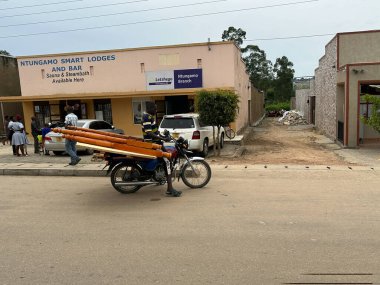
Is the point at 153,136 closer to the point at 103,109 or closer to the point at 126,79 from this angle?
the point at 126,79

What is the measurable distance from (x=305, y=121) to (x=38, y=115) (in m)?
23.7

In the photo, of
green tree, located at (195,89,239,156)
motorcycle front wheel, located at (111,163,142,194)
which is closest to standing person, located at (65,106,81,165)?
motorcycle front wheel, located at (111,163,142,194)

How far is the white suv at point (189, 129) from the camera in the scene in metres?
12.7

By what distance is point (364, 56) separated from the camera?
16844 millimetres

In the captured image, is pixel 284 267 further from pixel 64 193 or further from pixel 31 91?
pixel 31 91

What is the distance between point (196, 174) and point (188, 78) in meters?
12.0

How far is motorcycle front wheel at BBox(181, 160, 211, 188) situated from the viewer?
25.9ft

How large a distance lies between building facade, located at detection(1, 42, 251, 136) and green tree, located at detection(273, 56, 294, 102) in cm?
4587

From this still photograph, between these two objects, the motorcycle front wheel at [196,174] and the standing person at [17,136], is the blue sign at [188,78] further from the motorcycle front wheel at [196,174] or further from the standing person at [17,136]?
the motorcycle front wheel at [196,174]

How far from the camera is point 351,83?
14.9 metres

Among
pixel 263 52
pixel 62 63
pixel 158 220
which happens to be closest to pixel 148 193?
pixel 158 220

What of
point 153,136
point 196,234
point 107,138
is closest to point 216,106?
point 153,136

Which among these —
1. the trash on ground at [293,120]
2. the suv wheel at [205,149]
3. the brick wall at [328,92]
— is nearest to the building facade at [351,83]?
the brick wall at [328,92]

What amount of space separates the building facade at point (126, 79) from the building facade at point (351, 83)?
4927mm
